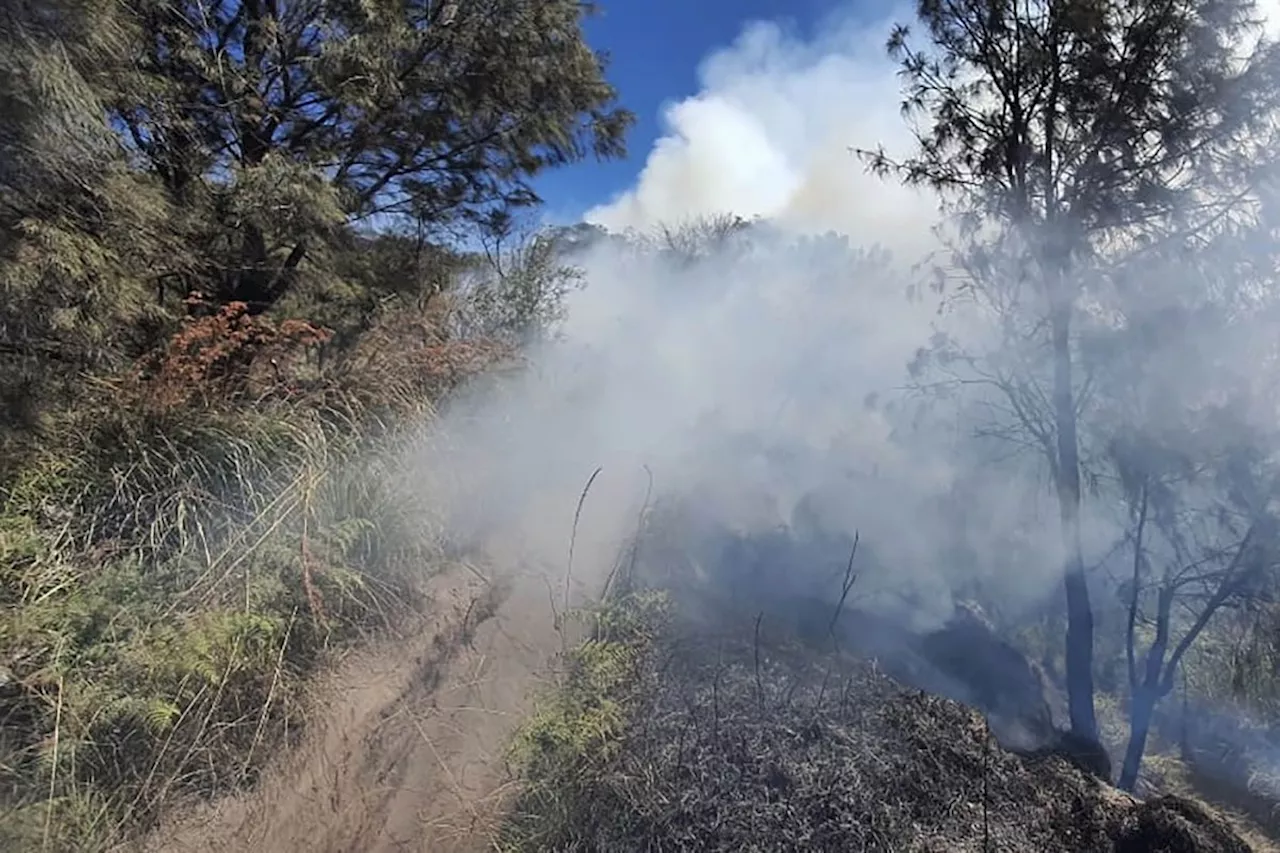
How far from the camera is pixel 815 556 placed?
270 inches

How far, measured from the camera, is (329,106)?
5.89m

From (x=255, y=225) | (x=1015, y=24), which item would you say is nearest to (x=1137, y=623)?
(x=1015, y=24)

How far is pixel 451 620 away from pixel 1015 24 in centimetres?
705

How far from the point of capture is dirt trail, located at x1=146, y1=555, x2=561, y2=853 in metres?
2.99

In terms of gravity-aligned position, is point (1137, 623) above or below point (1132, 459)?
below

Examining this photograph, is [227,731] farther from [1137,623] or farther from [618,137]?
[1137,623]

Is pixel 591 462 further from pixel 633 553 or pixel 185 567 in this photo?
pixel 185 567

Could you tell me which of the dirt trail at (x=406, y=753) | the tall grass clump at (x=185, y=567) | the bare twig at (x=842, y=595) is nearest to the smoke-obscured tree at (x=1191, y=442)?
the bare twig at (x=842, y=595)

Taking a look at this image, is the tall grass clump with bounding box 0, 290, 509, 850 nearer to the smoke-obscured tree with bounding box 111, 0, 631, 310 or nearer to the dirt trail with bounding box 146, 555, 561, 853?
the dirt trail with bounding box 146, 555, 561, 853

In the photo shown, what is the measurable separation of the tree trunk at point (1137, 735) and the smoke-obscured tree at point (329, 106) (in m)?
8.25

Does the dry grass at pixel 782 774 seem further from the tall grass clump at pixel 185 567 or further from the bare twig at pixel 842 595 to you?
the tall grass clump at pixel 185 567

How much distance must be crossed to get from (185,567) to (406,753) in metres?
1.33

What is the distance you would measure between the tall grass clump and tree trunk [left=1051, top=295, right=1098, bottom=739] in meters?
5.91

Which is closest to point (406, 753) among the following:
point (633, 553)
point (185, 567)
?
point (185, 567)
